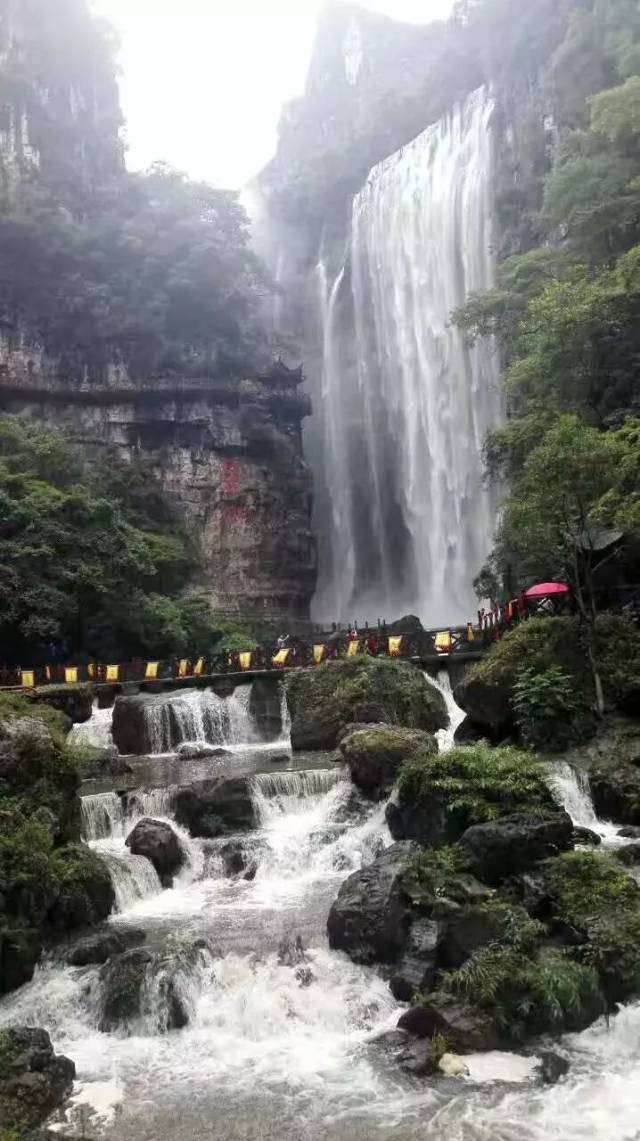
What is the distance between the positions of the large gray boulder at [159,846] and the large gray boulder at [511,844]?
13.9ft

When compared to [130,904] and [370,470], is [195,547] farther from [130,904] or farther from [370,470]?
[130,904]

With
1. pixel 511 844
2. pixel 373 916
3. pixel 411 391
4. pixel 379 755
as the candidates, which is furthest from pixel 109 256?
pixel 373 916

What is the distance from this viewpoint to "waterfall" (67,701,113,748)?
20250 millimetres

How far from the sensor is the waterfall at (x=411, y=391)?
123 ft

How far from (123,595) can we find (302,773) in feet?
57.8

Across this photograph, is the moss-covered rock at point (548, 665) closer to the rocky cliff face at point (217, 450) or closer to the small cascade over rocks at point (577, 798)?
the small cascade over rocks at point (577, 798)

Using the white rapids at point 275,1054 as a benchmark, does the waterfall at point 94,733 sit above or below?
above

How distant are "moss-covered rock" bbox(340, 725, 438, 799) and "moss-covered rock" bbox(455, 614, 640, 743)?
60.3 inches

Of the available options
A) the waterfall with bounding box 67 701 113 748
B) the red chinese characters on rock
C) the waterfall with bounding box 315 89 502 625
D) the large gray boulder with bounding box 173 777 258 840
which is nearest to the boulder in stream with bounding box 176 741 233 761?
the waterfall with bounding box 67 701 113 748

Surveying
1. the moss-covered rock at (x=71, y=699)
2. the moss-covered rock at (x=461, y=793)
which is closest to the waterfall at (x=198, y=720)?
the moss-covered rock at (x=71, y=699)

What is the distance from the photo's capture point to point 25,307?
39406 mm

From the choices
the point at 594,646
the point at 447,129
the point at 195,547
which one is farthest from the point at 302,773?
the point at 447,129

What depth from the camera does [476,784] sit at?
10367 mm

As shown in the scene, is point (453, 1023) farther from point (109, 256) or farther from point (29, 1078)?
point (109, 256)
